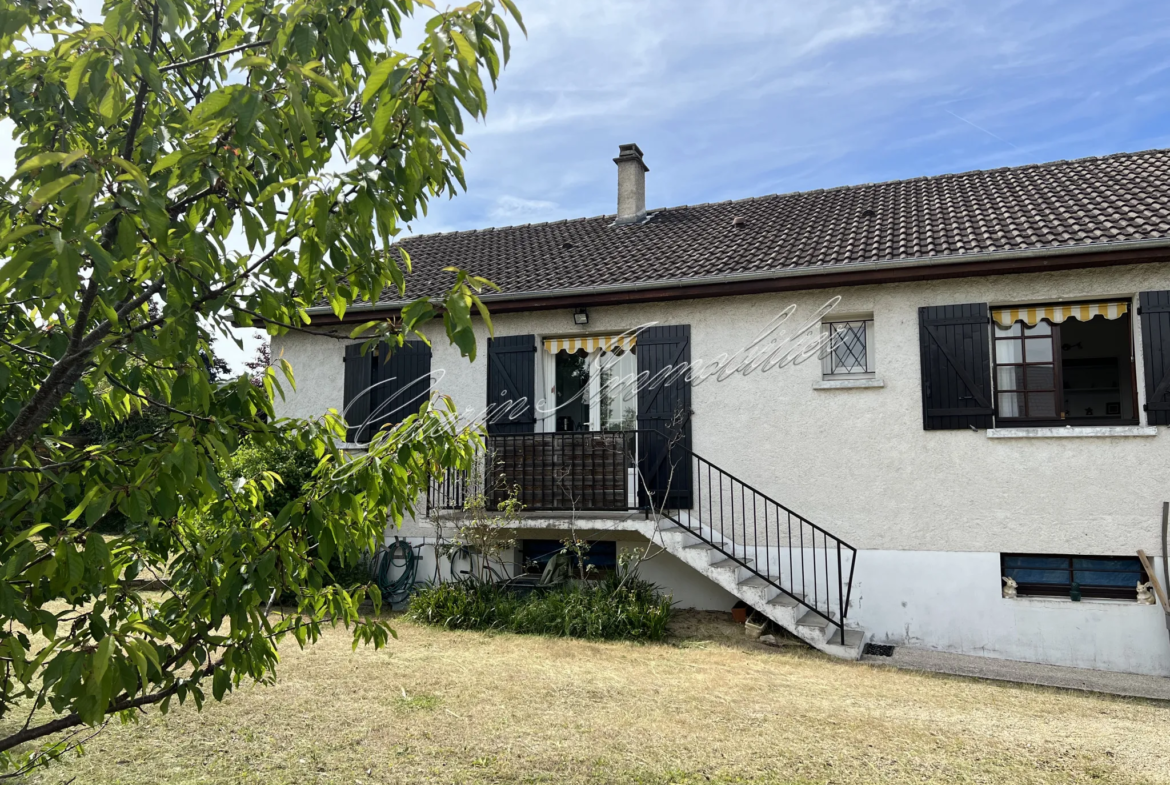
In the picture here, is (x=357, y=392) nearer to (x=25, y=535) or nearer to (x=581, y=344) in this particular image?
(x=581, y=344)

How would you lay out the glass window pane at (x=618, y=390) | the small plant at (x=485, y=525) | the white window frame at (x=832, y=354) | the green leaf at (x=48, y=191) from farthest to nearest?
the glass window pane at (x=618, y=390)
the small plant at (x=485, y=525)
the white window frame at (x=832, y=354)
the green leaf at (x=48, y=191)

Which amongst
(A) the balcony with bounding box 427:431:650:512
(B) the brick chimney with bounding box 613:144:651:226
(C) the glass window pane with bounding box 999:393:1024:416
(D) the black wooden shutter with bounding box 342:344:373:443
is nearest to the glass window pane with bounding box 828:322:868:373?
(C) the glass window pane with bounding box 999:393:1024:416

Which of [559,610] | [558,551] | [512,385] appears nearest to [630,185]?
[512,385]

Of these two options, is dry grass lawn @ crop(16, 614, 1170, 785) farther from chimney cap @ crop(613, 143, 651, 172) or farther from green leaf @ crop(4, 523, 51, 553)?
chimney cap @ crop(613, 143, 651, 172)

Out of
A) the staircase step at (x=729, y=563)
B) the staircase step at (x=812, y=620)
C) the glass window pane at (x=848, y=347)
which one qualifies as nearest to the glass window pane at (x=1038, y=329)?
the glass window pane at (x=848, y=347)

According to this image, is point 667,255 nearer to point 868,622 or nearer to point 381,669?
point 868,622

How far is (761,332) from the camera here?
400 inches

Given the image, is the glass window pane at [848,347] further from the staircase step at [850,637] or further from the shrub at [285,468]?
the shrub at [285,468]

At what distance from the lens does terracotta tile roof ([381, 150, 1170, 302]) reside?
943 centimetres

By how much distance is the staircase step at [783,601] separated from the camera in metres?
8.77

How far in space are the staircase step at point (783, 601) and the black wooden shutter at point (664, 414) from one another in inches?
63.6

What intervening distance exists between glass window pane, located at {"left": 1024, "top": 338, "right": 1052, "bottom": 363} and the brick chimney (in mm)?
6759

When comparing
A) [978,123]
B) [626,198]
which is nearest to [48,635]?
[626,198]

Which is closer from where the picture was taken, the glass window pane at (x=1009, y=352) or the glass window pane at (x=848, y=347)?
the glass window pane at (x=1009, y=352)
